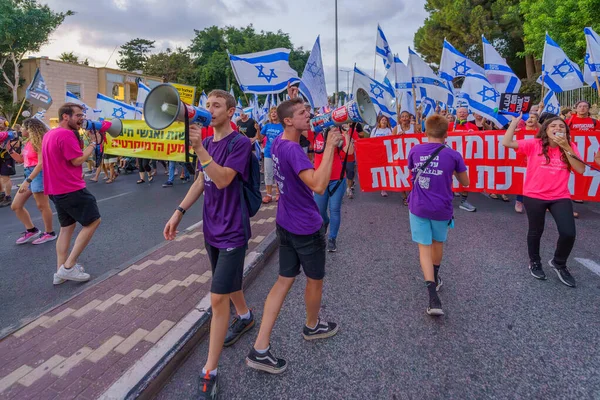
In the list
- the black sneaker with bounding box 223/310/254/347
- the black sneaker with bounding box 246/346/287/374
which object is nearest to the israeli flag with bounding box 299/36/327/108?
the black sneaker with bounding box 223/310/254/347

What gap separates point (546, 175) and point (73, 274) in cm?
499

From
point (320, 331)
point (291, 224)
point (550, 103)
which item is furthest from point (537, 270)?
point (550, 103)

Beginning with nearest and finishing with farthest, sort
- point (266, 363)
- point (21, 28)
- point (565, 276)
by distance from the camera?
1. point (266, 363)
2. point (565, 276)
3. point (21, 28)

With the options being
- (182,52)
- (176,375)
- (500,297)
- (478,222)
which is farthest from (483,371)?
(182,52)

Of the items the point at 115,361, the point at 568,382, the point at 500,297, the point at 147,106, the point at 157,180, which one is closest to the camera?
the point at 147,106

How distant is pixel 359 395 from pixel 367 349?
457 millimetres

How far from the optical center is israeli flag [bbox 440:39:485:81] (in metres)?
7.71

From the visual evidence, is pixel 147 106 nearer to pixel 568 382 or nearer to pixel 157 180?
pixel 568 382

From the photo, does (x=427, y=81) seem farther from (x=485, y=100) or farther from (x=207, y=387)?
(x=207, y=387)

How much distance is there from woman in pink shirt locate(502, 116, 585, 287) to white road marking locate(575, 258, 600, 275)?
0.41 metres

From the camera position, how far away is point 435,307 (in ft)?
9.68

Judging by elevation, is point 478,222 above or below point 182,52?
below

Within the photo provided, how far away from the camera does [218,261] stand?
7.48ft

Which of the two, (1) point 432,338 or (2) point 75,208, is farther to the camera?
(2) point 75,208
